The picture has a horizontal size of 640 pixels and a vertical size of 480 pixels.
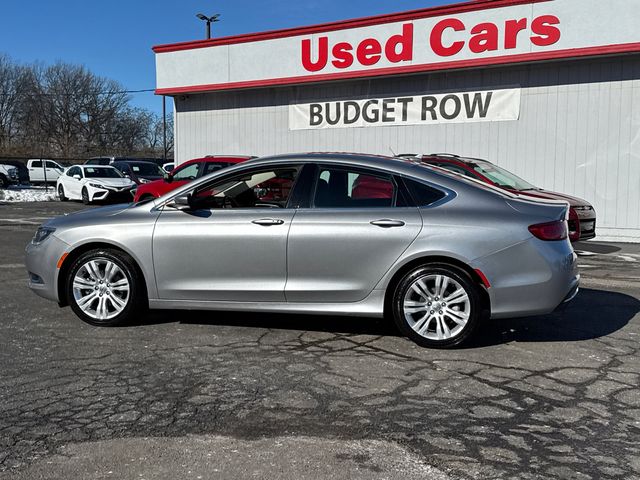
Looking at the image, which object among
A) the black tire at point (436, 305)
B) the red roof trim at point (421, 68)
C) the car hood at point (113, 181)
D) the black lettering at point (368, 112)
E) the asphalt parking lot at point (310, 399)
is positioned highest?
the red roof trim at point (421, 68)

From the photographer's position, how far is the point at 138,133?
77.0 metres

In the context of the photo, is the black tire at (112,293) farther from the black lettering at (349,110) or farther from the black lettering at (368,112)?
the black lettering at (349,110)

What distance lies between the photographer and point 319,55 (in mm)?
16547

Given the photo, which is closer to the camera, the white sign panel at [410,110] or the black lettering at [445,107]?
the white sign panel at [410,110]

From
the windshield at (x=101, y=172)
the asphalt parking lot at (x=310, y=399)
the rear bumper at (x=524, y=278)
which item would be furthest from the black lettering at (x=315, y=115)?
the rear bumper at (x=524, y=278)

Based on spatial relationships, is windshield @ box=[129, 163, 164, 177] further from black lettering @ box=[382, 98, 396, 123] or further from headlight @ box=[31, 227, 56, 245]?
headlight @ box=[31, 227, 56, 245]

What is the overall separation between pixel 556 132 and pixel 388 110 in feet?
13.5

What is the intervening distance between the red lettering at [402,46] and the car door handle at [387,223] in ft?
35.9

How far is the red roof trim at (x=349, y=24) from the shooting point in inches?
561

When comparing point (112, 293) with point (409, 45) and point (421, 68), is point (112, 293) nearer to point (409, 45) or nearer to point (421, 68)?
point (421, 68)

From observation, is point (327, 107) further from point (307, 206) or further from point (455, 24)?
point (307, 206)

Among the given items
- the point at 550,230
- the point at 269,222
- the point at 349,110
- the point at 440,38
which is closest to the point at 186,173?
the point at 349,110

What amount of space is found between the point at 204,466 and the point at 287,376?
141 cm

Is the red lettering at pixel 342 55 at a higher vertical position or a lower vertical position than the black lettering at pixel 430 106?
higher
